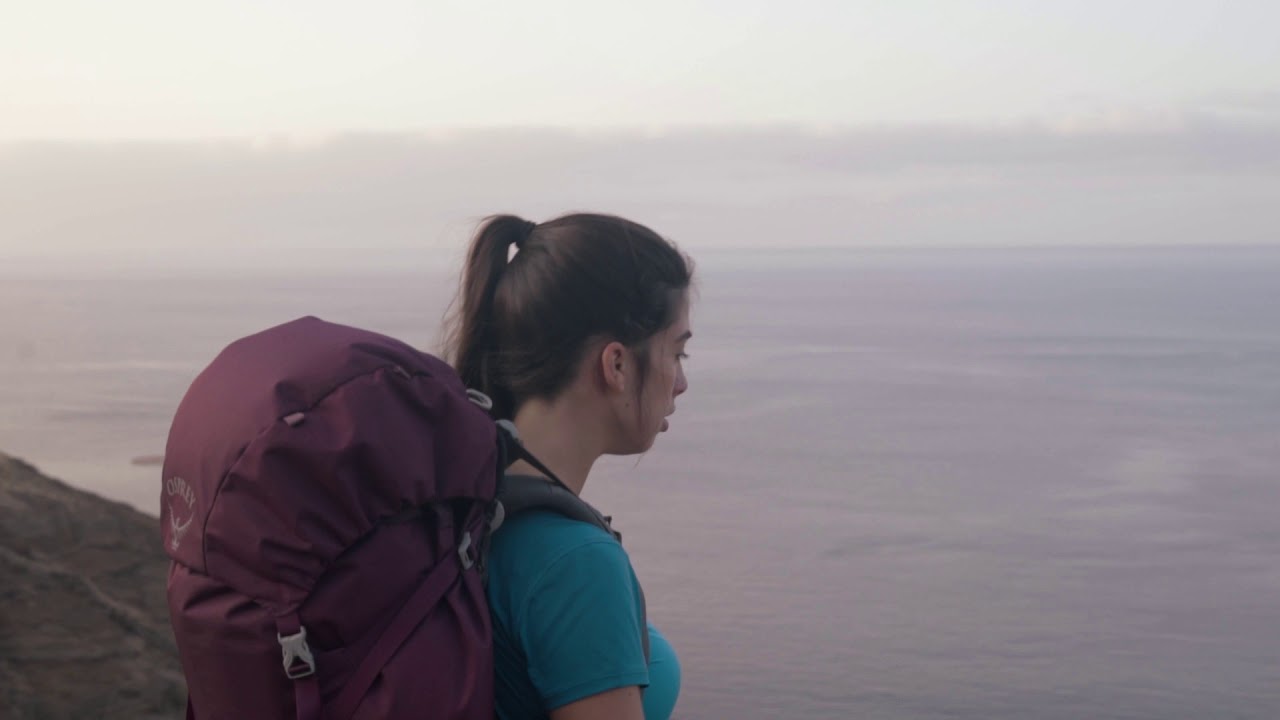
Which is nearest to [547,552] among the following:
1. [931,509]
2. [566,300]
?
[566,300]

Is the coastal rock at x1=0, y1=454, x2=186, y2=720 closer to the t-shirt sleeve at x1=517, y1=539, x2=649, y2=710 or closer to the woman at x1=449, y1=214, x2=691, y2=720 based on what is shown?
the woman at x1=449, y1=214, x2=691, y2=720

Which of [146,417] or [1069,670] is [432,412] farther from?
[146,417]

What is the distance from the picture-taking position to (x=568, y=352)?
76.8 inches

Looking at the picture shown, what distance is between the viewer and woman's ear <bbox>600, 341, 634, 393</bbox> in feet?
6.32

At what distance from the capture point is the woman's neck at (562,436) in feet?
6.41

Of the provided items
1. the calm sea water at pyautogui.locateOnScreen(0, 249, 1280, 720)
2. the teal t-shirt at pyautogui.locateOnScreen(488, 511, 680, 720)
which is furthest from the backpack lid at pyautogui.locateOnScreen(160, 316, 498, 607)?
the calm sea water at pyautogui.locateOnScreen(0, 249, 1280, 720)

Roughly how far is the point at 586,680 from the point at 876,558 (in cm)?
1454

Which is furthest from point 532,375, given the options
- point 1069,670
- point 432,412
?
point 1069,670

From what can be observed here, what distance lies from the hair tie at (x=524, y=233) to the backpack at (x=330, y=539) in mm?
423

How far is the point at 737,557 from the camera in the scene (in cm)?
1584

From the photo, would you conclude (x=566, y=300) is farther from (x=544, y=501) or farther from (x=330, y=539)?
(x=330, y=539)

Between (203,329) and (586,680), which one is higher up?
(586,680)

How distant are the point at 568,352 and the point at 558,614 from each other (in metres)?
0.42

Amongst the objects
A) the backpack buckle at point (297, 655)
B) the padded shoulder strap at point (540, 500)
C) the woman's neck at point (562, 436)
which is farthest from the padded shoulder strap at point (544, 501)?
the backpack buckle at point (297, 655)
